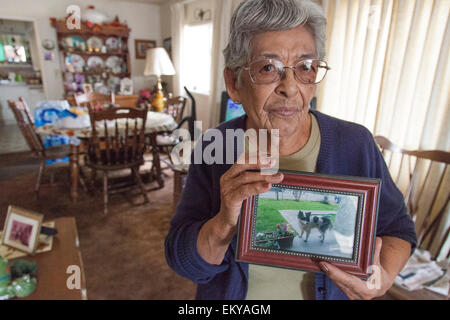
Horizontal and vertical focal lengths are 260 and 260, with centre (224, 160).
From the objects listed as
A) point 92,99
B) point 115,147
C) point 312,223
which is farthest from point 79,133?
point 312,223

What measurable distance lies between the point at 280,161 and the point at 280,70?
20 centimetres

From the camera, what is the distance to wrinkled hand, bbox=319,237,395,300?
432mm

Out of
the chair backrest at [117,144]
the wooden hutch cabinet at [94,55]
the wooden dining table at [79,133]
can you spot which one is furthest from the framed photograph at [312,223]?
the wooden dining table at [79,133]

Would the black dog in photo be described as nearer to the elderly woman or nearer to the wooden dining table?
the elderly woman

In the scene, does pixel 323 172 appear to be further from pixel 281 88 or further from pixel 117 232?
pixel 117 232

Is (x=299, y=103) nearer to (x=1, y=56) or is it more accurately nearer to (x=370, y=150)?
(x=370, y=150)

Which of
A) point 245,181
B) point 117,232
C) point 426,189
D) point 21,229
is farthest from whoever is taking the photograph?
point 117,232

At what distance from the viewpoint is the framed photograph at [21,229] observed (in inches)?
40.5

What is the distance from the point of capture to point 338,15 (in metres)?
1.15

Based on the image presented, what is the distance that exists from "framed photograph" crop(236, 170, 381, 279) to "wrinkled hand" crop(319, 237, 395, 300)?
12mm

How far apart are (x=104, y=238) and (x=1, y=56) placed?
5.95 ft

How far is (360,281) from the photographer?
44 cm

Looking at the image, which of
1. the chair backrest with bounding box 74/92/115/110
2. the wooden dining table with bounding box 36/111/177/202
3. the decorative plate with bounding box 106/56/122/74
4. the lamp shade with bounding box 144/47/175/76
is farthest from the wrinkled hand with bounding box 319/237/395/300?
the chair backrest with bounding box 74/92/115/110

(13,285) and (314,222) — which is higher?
(314,222)
